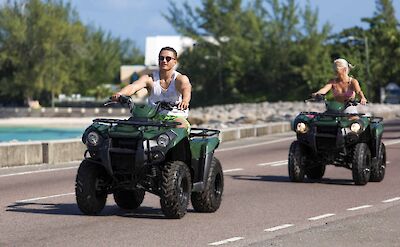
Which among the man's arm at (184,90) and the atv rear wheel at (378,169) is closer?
the man's arm at (184,90)

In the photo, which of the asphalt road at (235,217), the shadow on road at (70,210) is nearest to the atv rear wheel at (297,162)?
the asphalt road at (235,217)

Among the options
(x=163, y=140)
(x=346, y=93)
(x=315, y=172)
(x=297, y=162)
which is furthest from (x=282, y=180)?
(x=163, y=140)

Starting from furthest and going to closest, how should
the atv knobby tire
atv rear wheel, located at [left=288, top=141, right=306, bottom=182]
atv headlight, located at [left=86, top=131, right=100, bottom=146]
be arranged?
atv rear wheel, located at [left=288, top=141, right=306, bottom=182] < the atv knobby tire < atv headlight, located at [left=86, top=131, right=100, bottom=146]

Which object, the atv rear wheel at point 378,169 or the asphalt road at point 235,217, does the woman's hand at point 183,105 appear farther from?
the atv rear wheel at point 378,169

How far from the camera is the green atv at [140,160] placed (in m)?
12.1

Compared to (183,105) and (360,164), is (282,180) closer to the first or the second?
(360,164)

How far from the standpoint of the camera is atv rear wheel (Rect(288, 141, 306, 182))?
18.2 metres

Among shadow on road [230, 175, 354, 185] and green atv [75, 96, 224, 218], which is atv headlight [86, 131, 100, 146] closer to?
green atv [75, 96, 224, 218]

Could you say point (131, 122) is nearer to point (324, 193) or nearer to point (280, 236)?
point (280, 236)

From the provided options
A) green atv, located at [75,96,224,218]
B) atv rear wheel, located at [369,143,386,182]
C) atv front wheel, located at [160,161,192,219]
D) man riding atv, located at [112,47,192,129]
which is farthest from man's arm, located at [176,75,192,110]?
atv rear wheel, located at [369,143,386,182]

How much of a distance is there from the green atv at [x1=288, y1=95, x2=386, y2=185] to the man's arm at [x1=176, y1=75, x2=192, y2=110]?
16.4 feet

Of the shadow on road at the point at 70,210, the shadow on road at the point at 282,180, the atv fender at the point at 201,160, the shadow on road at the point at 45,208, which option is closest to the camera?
the atv fender at the point at 201,160

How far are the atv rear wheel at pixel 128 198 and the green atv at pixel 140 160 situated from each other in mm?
573

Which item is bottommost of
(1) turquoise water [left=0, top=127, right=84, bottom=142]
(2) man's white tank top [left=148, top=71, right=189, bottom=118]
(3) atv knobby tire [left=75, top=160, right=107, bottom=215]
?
(1) turquoise water [left=0, top=127, right=84, bottom=142]
